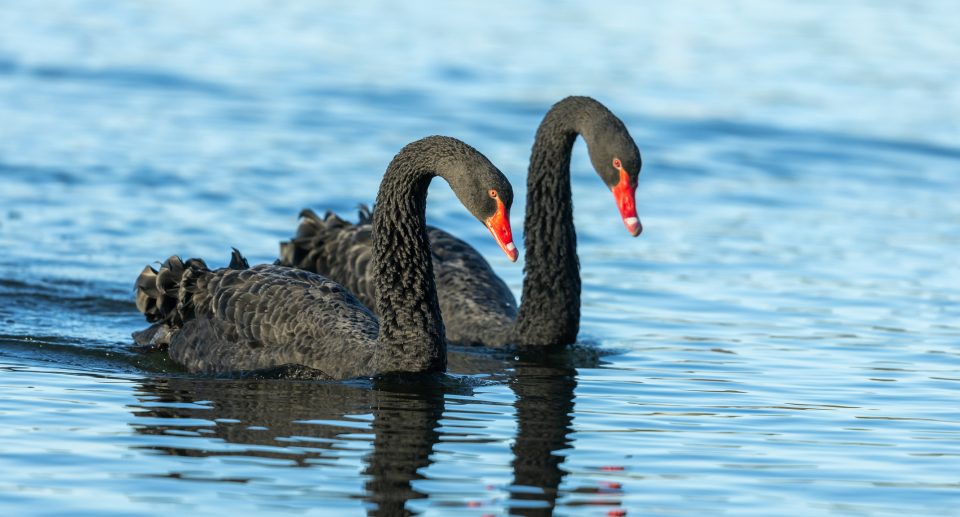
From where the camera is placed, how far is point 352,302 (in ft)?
33.7

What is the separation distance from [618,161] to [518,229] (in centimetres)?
473

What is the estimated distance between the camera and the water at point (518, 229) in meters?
7.73

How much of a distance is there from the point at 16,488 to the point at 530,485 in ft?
7.45

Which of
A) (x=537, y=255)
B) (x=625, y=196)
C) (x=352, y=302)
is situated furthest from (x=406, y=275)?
(x=537, y=255)

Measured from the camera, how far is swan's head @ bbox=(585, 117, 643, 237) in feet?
34.9

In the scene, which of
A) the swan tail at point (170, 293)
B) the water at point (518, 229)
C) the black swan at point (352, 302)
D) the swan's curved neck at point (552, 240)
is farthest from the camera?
the swan's curved neck at point (552, 240)

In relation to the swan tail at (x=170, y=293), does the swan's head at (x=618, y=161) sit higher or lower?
higher

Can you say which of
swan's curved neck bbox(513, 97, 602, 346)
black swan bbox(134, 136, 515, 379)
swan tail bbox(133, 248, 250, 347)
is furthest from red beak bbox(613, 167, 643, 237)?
swan tail bbox(133, 248, 250, 347)

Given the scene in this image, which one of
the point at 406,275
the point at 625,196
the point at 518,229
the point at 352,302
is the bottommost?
the point at 352,302

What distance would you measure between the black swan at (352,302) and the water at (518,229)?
0.79ft

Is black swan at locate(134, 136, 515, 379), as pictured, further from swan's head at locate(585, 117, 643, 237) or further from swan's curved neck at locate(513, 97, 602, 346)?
swan's head at locate(585, 117, 643, 237)

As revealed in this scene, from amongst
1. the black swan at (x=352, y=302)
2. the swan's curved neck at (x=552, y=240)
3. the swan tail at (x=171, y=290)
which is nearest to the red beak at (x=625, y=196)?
the swan's curved neck at (x=552, y=240)

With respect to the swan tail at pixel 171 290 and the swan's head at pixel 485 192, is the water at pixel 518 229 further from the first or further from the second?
the swan's head at pixel 485 192

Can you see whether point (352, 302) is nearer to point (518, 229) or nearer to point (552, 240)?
point (552, 240)
